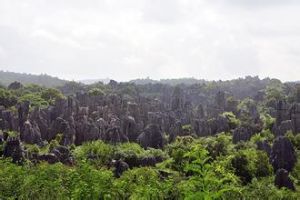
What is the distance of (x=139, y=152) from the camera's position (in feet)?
203

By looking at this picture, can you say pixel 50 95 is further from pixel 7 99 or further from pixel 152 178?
pixel 152 178

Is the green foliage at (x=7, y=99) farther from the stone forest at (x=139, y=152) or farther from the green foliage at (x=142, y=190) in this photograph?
the green foliage at (x=142, y=190)

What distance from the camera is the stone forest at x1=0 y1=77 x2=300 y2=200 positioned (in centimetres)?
A: 2391

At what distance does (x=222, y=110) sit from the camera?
11769 centimetres

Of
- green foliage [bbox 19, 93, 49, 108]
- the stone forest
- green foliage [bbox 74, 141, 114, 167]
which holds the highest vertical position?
green foliage [bbox 19, 93, 49, 108]

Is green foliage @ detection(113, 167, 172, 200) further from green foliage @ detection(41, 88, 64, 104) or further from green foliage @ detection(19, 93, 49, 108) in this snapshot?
green foliage @ detection(41, 88, 64, 104)

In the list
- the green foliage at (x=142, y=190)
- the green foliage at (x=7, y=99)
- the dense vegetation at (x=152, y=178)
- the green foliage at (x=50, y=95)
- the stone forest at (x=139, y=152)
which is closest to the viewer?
the dense vegetation at (x=152, y=178)

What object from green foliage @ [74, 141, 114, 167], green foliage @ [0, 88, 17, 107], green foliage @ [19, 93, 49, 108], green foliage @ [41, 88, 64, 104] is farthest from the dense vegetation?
green foliage @ [41, 88, 64, 104]

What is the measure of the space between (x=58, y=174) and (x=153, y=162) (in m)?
23.2

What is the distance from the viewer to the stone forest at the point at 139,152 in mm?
23906

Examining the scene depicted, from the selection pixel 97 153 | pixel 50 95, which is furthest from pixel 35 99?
pixel 97 153

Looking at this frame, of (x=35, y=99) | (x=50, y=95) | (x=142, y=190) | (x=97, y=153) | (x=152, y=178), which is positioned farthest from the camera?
(x=50, y=95)

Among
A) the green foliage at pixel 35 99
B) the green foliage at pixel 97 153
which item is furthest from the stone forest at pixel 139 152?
the green foliage at pixel 97 153

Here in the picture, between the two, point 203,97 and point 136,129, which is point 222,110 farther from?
point 203,97
